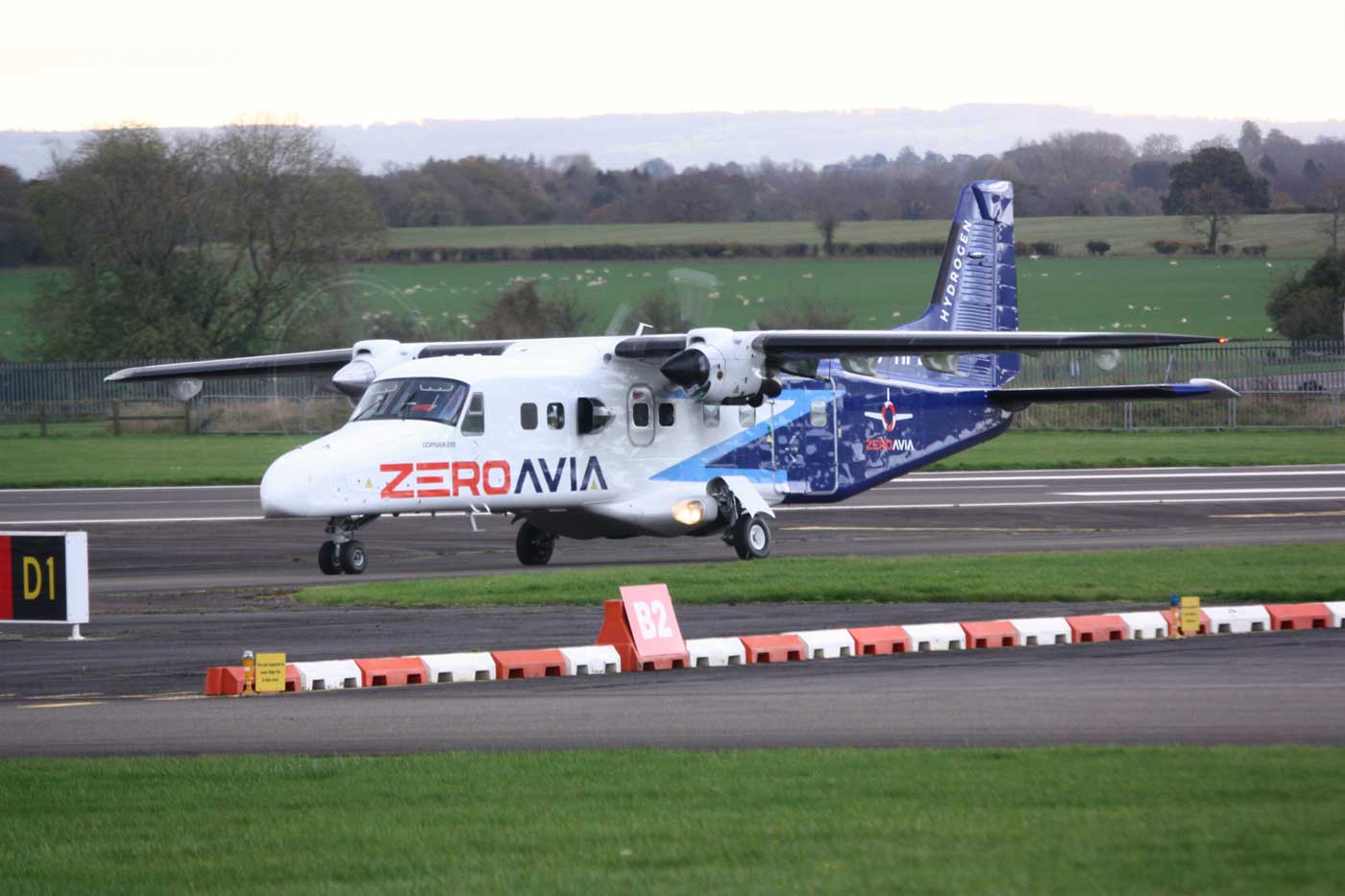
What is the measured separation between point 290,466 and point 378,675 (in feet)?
26.2

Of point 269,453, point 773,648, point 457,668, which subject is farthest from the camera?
point 269,453

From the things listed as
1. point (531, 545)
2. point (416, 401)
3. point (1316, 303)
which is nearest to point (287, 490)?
point (416, 401)

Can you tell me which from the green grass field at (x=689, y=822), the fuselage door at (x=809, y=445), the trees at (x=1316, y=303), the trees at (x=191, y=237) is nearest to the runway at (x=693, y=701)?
the green grass field at (x=689, y=822)

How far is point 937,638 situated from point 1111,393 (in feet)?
40.1

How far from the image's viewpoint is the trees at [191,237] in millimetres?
62031

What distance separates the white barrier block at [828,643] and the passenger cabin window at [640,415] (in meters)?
9.76

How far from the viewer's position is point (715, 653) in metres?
14.6

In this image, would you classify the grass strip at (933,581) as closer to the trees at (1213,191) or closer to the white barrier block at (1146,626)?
the white barrier block at (1146,626)

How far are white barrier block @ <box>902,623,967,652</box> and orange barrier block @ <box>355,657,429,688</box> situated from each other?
13.8ft

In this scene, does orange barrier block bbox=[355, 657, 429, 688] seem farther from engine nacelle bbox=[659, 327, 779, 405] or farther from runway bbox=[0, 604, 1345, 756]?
engine nacelle bbox=[659, 327, 779, 405]

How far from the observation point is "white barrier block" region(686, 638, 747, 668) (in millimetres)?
14484

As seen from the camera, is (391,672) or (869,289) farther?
(869,289)

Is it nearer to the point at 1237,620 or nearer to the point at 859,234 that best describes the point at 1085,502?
the point at 1237,620

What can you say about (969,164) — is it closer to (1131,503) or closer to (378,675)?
(1131,503)
